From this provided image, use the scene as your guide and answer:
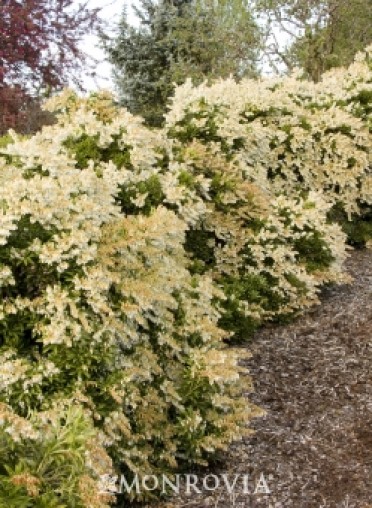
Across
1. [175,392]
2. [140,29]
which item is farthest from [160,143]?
[140,29]

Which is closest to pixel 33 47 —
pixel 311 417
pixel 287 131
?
pixel 287 131

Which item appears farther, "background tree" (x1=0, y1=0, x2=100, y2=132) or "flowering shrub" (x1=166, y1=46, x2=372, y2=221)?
"background tree" (x1=0, y1=0, x2=100, y2=132)

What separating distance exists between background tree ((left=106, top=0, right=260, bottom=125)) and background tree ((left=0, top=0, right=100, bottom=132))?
5.82 meters

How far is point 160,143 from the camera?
5566mm

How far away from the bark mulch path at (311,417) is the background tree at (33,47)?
521 cm

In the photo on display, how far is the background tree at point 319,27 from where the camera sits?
1562cm

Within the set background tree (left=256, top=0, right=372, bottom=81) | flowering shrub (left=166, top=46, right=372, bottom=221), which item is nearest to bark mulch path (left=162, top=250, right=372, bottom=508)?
flowering shrub (left=166, top=46, right=372, bottom=221)

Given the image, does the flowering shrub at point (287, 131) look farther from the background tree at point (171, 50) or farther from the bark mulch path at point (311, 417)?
the background tree at point (171, 50)

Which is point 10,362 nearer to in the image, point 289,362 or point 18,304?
point 18,304

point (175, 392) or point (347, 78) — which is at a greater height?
point (347, 78)

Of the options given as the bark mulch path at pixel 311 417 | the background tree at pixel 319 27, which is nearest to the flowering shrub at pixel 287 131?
the bark mulch path at pixel 311 417

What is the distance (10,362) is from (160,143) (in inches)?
108

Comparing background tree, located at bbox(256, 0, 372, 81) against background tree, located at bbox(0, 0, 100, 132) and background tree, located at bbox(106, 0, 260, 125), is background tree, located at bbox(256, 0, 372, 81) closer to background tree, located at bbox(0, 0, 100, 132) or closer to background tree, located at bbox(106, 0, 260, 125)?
background tree, located at bbox(106, 0, 260, 125)

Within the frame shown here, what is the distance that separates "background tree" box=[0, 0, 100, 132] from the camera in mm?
9625
